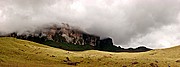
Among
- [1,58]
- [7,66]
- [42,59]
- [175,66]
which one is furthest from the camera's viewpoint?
[42,59]

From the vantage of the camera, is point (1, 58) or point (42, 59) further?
point (42, 59)

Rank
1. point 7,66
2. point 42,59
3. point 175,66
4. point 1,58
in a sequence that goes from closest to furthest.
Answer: point 7,66 < point 1,58 < point 175,66 < point 42,59

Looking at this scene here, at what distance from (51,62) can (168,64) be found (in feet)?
271

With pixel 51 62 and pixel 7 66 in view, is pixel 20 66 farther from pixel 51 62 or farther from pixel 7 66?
pixel 51 62

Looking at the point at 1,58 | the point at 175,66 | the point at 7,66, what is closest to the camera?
the point at 7,66

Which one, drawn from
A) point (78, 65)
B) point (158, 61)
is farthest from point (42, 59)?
point (158, 61)

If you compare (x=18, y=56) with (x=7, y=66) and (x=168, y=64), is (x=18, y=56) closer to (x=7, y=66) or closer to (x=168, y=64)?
(x=7, y=66)

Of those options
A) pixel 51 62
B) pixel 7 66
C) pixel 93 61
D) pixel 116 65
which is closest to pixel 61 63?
pixel 51 62

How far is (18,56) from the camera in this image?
19125 cm

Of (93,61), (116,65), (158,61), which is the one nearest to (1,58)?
(93,61)

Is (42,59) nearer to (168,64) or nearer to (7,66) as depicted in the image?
(7,66)

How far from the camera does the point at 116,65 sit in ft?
615

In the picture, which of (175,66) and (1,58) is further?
(175,66)

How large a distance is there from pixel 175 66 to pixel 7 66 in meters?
111
